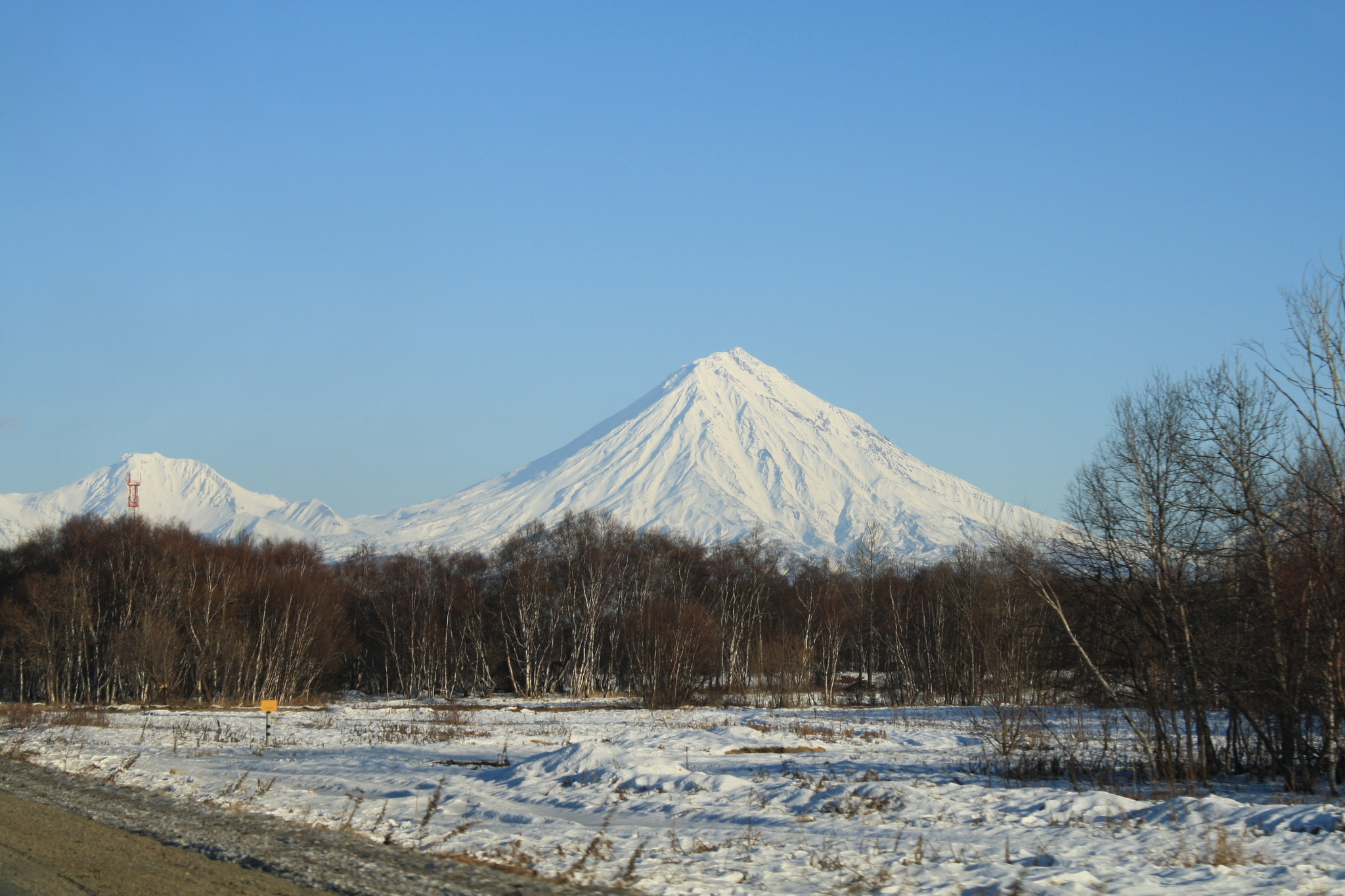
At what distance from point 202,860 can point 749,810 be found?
675 cm

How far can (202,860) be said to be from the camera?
9.51 metres

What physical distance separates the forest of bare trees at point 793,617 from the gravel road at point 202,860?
11.5 metres

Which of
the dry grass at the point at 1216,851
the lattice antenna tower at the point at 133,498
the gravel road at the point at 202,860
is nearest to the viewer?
the gravel road at the point at 202,860

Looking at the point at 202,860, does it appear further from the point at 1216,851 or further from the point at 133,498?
the point at 133,498

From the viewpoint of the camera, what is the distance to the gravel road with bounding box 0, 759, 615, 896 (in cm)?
839

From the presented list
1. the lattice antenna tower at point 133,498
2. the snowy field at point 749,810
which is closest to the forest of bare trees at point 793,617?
the snowy field at point 749,810

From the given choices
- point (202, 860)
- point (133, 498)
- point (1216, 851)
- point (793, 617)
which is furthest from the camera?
point (133, 498)

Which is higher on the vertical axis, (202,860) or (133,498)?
(133,498)

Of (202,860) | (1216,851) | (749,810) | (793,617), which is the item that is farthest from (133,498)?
(1216,851)

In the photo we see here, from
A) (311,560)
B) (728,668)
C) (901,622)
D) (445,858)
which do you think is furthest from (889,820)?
(311,560)

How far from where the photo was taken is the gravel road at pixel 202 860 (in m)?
8.39

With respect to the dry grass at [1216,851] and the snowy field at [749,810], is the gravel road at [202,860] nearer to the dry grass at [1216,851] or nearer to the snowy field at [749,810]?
the snowy field at [749,810]

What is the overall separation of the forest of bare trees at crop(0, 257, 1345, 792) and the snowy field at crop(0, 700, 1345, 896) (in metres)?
1.87

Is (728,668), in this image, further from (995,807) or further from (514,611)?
(995,807)
